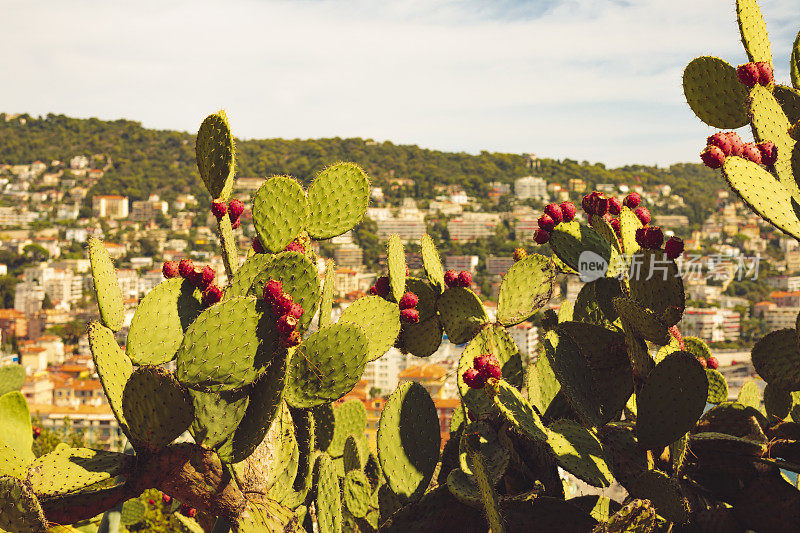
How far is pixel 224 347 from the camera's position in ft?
3.55

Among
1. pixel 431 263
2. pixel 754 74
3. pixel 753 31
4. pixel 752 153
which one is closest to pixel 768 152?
pixel 752 153

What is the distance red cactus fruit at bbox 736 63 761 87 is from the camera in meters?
1.24

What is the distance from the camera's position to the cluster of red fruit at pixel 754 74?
1246 millimetres

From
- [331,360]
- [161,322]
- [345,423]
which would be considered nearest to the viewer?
[331,360]

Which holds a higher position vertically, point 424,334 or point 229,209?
point 229,209

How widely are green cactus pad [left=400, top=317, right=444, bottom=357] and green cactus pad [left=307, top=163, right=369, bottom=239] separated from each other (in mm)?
283

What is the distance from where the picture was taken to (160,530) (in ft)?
14.0

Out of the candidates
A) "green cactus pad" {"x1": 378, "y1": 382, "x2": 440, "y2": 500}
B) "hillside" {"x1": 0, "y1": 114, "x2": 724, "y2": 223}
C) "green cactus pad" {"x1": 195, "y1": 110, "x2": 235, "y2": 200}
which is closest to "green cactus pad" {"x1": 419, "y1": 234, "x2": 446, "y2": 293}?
"green cactus pad" {"x1": 378, "y1": 382, "x2": 440, "y2": 500}

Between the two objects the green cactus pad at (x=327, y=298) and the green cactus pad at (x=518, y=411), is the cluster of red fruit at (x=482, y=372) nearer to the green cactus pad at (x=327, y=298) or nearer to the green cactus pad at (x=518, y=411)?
the green cactus pad at (x=518, y=411)

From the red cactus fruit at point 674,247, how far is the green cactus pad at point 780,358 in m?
0.24

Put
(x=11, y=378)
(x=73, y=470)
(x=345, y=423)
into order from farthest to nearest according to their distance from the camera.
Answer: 1. (x=11, y=378)
2. (x=345, y=423)
3. (x=73, y=470)

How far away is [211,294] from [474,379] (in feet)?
1.86

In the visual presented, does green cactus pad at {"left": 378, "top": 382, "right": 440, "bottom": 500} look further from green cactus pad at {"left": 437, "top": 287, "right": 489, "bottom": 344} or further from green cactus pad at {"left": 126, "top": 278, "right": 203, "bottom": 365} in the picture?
green cactus pad at {"left": 126, "top": 278, "right": 203, "bottom": 365}

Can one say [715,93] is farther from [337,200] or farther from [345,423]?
[345,423]
